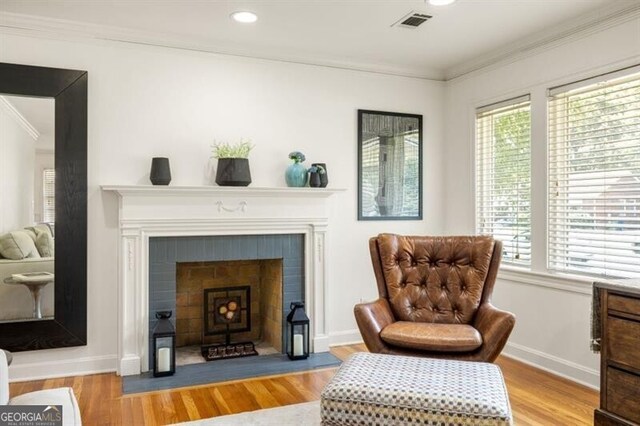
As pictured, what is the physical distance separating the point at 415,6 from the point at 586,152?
1566 mm

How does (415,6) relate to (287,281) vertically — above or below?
above

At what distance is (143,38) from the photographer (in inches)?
142

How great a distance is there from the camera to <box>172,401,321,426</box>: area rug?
2.66 meters

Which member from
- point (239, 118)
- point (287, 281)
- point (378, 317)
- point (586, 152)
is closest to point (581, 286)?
point (586, 152)

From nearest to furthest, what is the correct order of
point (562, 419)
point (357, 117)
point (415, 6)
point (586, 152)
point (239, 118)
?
point (562, 419), point (415, 6), point (586, 152), point (239, 118), point (357, 117)

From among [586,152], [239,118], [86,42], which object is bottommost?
[586,152]

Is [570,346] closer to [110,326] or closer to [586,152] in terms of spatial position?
[586,152]

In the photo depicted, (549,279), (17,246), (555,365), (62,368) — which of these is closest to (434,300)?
(549,279)

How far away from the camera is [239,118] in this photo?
12.9 ft

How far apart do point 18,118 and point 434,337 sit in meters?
3.10

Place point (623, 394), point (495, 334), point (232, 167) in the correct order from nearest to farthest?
point (623, 394) < point (495, 334) < point (232, 167)

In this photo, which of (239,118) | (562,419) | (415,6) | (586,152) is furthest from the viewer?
(239,118)

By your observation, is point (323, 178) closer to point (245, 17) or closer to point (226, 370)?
point (245, 17)

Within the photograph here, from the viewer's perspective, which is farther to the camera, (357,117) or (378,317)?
(357,117)
